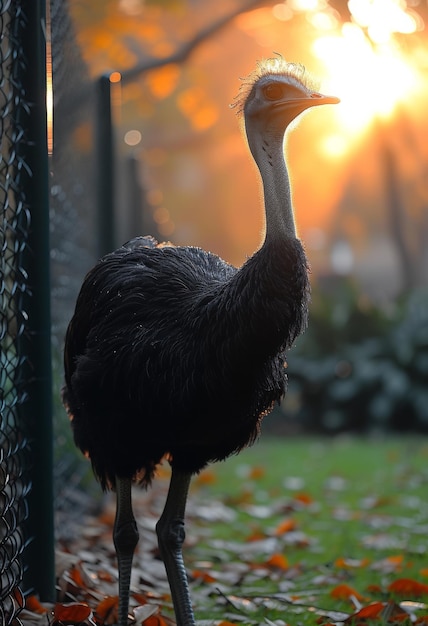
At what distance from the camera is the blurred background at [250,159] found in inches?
244

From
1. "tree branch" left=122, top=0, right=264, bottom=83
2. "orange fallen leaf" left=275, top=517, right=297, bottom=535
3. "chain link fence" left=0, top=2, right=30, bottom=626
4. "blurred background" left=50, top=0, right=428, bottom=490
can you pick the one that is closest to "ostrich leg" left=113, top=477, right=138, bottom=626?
"chain link fence" left=0, top=2, right=30, bottom=626

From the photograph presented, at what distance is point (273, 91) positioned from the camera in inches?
132

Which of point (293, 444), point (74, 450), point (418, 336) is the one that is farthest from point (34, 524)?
point (418, 336)

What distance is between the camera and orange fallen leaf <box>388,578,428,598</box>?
13.9ft

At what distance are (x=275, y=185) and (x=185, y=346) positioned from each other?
63cm

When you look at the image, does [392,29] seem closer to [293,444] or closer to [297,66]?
[293,444]

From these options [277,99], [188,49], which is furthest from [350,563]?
[188,49]

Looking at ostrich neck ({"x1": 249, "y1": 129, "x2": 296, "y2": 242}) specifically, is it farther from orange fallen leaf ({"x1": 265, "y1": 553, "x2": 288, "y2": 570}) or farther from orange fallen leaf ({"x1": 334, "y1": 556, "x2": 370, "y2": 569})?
orange fallen leaf ({"x1": 265, "y1": 553, "x2": 288, "y2": 570})

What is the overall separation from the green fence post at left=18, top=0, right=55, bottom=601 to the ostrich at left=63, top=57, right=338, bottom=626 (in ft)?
0.46

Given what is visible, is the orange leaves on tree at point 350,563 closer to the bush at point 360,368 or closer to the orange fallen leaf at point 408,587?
the orange fallen leaf at point 408,587

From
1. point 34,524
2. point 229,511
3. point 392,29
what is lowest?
point 229,511

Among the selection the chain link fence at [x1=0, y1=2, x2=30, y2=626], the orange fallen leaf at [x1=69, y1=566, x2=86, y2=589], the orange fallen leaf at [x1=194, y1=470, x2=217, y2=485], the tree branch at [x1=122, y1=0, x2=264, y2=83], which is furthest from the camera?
the tree branch at [x1=122, y1=0, x2=264, y2=83]

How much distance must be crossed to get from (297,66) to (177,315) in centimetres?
98

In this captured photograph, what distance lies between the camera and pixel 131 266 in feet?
12.7
